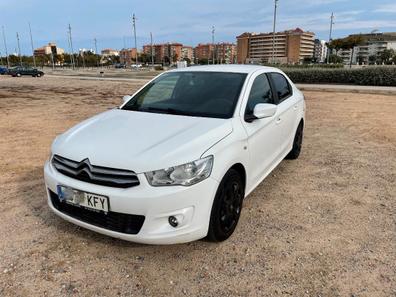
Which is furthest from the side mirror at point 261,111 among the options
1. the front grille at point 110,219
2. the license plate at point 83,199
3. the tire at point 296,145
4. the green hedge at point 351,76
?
the green hedge at point 351,76

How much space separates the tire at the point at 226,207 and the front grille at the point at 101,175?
71cm

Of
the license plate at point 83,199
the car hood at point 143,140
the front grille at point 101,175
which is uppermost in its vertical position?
the car hood at point 143,140

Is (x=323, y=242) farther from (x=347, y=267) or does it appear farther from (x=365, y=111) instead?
(x=365, y=111)

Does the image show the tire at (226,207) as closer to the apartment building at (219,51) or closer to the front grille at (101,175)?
the front grille at (101,175)

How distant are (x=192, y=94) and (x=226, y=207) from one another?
4.53ft

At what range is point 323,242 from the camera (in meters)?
3.14

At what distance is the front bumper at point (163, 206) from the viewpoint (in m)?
2.49

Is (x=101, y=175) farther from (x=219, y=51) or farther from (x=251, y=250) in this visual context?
(x=219, y=51)

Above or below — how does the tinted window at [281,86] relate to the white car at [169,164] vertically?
above

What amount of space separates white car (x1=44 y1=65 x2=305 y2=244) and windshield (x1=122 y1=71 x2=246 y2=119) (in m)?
0.01

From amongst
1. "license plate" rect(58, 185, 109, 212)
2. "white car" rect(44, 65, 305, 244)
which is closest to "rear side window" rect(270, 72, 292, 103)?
"white car" rect(44, 65, 305, 244)

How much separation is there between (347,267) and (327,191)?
1.65 metres

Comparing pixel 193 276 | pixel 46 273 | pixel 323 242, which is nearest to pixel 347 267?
pixel 323 242

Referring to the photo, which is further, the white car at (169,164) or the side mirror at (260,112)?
the side mirror at (260,112)
